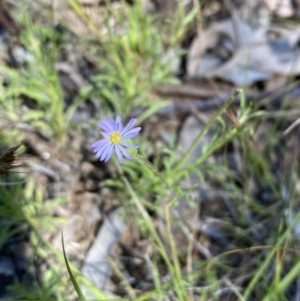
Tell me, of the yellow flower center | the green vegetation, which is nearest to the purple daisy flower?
the yellow flower center

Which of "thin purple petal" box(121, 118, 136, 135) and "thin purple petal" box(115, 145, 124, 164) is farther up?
"thin purple petal" box(121, 118, 136, 135)

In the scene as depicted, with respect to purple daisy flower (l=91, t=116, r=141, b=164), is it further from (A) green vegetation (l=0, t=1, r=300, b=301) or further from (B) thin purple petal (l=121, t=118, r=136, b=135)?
(A) green vegetation (l=0, t=1, r=300, b=301)

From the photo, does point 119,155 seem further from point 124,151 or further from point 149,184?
point 149,184

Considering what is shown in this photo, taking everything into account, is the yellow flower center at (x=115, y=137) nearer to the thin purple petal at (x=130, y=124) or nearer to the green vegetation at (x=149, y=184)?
the thin purple petal at (x=130, y=124)

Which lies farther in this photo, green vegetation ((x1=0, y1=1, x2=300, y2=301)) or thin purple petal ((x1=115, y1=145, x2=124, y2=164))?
green vegetation ((x1=0, y1=1, x2=300, y2=301))

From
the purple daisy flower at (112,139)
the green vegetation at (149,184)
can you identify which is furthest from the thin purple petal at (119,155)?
the green vegetation at (149,184)

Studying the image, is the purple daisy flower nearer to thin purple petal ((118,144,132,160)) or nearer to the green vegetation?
thin purple petal ((118,144,132,160))

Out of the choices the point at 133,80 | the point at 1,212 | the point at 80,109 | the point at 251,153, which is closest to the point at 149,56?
the point at 133,80

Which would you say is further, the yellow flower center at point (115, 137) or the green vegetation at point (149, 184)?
the green vegetation at point (149, 184)

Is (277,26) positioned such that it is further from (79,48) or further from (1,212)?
(1,212)

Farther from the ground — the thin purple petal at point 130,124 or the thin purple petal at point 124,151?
the thin purple petal at point 130,124

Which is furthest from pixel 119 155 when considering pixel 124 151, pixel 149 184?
pixel 149 184
